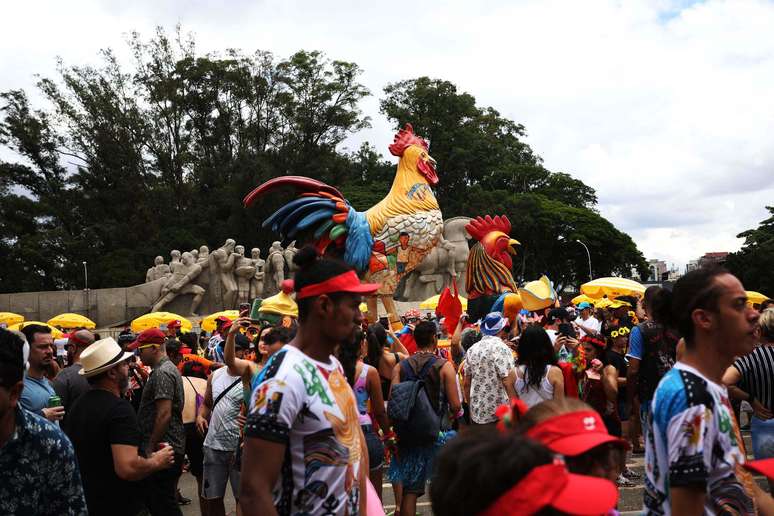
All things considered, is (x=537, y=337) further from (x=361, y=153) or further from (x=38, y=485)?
(x=361, y=153)

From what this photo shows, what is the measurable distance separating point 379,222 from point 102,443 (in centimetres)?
1105

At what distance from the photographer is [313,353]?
2961mm

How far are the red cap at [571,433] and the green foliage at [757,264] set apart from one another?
3975 centimetres

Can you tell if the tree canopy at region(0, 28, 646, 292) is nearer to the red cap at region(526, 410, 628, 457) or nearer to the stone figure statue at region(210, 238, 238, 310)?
the stone figure statue at region(210, 238, 238, 310)

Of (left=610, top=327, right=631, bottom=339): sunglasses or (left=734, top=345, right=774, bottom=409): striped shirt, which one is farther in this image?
(left=610, top=327, right=631, bottom=339): sunglasses

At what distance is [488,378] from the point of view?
6234mm

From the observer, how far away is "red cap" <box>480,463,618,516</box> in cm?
163

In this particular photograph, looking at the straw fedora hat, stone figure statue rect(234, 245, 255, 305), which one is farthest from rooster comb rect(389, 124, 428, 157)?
stone figure statue rect(234, 245, 255, 305)

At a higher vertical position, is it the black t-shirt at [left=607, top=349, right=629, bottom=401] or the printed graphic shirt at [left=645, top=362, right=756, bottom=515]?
the printed graphic shirt at [left=645, top=362, right=756, bottom=515]

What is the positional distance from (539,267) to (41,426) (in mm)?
50446

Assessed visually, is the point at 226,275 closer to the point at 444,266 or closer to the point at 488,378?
the point at 444,266

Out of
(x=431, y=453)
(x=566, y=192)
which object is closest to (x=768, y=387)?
(x=431, y=453)

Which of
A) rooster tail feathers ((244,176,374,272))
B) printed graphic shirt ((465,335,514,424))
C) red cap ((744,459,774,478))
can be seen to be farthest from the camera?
rooster tail feathers ((244,176,374,272))

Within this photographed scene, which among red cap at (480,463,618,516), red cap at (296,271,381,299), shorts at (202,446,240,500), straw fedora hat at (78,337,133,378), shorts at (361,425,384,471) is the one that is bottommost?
shorts at (202,446,240,500)
